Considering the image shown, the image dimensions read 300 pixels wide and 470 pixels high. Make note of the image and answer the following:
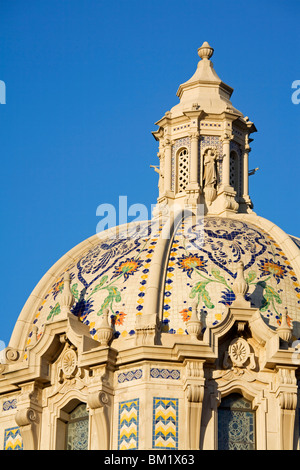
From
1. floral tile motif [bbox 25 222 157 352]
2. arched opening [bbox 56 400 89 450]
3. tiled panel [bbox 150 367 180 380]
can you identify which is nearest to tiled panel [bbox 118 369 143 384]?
tiled panel [bbox 150 367 180 380]

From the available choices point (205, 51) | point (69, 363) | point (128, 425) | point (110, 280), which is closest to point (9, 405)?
point (69, 363)

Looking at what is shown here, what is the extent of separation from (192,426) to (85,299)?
19.8 ft

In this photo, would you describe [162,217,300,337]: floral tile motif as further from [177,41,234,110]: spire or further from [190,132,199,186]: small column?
[177,41,234,110]: spire

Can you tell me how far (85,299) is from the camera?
47.3m

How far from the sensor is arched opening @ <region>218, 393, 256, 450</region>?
44.2m

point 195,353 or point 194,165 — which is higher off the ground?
point 194,165

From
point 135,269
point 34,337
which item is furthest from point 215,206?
point 34,337

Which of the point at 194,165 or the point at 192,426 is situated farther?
the point at 194,165

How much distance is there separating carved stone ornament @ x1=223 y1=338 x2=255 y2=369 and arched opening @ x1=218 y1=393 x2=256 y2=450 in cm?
91

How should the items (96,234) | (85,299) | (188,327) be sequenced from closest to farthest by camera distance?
(188,327) → (85,299) → (96,234)

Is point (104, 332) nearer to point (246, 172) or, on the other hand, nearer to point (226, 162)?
point (226, 162)

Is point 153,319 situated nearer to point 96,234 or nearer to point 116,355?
point 116,355
